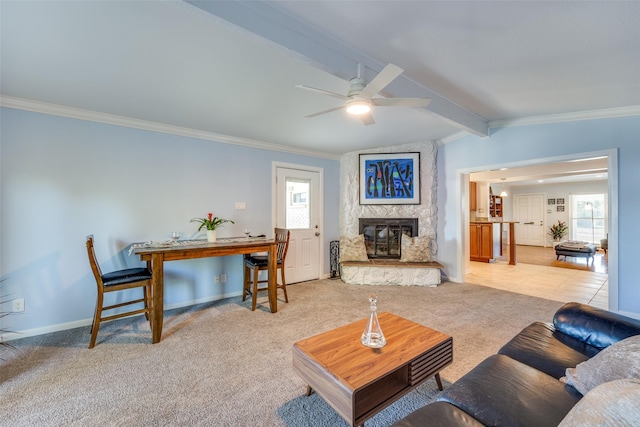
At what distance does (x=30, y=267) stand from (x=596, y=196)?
1312 centimetres

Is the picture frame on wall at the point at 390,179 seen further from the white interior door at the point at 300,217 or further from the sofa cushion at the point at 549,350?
the sofa cushion at the point at 549,350

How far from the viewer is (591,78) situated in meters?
2.40

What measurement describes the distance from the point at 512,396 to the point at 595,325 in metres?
0.98

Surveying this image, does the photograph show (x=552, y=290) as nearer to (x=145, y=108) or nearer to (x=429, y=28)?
(x=429, y=28)

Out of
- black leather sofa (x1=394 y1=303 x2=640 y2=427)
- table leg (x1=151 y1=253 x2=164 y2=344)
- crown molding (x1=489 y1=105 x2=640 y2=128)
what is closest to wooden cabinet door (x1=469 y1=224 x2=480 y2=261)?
crown molding (x1=489 y1=105 x2=640 y2=128)

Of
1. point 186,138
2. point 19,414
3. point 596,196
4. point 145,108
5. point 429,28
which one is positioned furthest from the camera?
point 596,196

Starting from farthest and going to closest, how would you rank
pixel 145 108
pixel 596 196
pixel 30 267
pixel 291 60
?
pixel 596 196, pixel 145 108, pixel 30 267, pixel 291 60

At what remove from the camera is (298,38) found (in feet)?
5.70

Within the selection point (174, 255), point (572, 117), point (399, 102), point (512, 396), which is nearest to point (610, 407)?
point (512, 396)

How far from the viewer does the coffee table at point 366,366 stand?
132 centimetres

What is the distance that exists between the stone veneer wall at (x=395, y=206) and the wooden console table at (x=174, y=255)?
84.8 inches

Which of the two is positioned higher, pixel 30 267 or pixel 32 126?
pixel 32 126

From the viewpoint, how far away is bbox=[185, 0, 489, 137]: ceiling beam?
150 centimetres

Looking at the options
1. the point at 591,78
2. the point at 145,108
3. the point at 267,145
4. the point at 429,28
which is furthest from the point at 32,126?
the point at 591,78
